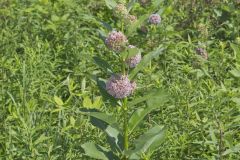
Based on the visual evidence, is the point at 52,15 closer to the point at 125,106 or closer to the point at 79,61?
the point at 79,61

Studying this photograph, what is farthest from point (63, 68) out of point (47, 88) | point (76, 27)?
point (47, 88)


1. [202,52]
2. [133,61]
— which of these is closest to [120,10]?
[133,61]

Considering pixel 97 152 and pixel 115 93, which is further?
pixel 97 152

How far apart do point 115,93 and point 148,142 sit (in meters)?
0.40

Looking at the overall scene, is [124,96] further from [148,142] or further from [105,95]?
[148,142]

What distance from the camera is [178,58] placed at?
5.17 m

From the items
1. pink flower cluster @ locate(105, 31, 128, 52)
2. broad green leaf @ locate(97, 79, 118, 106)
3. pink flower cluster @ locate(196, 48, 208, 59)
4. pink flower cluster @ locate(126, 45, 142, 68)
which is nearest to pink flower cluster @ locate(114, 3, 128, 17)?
pink flower cluster @ locate(105, 31, 128, 52)

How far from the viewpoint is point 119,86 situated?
2848 millimetres

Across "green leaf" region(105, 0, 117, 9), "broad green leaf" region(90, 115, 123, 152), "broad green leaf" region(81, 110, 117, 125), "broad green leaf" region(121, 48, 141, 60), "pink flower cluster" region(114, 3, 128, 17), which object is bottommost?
"broad green leaf" region(90, 115, 123, 152)

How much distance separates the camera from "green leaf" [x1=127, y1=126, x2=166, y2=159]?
9.89ft

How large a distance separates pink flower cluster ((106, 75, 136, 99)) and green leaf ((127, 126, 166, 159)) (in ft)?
1.05

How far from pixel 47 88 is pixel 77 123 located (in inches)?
37.3

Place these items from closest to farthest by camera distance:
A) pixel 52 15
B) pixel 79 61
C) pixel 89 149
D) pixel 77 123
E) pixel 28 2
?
pixel 89 149 → pixel 77 123 → pixel 79 61 → pixel 52 15 → pixel 28 2

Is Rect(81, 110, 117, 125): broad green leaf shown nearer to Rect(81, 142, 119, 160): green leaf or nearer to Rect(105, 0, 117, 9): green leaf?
Rect(81, 142, 119, 160): green leaf
